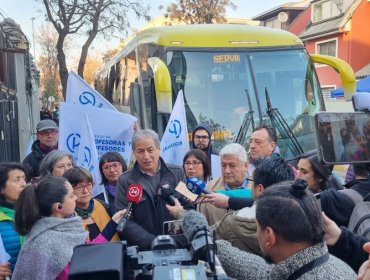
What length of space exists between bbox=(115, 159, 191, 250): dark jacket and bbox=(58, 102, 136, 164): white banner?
1764 mm

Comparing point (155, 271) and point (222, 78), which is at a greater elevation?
point (222, 78)

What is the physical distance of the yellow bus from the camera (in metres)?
7.09

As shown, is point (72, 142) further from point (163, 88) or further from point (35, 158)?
point (163, 88)

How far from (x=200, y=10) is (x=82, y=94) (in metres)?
21.6

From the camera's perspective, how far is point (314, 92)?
300 inches

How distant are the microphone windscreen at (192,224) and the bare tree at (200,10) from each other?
24.8 meters

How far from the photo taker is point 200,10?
1024 inches

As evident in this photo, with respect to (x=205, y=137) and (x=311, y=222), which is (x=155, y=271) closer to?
(x=311, y=222)

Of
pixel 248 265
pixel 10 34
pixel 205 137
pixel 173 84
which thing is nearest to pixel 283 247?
pixel 248 265

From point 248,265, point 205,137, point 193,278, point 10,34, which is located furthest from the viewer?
point 10,34

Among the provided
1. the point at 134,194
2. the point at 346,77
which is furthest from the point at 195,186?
the point at 346,77

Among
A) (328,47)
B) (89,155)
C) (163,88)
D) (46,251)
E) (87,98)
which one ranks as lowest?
(46,251)

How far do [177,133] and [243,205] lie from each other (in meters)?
2.70

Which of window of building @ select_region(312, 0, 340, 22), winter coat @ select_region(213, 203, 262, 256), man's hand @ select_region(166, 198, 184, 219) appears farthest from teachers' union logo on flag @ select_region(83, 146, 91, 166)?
window of building @ select_region(312, 0, 340, 22)
